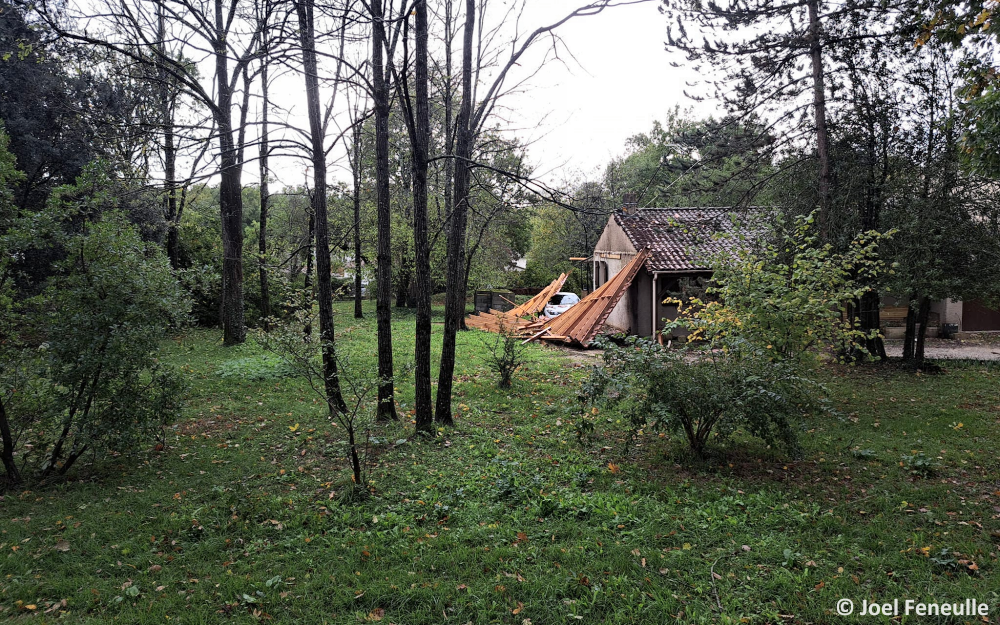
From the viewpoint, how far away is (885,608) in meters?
3.27

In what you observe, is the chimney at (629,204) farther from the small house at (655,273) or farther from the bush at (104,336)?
the bush at (104,336)

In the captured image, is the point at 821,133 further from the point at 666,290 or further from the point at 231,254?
the point at 231,254

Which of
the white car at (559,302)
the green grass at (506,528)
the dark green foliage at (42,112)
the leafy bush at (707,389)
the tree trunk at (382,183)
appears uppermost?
the dark green foliage at (42,112)

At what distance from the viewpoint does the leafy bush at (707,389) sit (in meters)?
5.32

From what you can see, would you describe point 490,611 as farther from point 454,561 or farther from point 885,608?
point 885,608

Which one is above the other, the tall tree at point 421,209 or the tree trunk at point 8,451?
the tall tree at point 421,209

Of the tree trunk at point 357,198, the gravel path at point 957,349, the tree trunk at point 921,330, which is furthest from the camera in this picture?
the gravel path at point 957,349

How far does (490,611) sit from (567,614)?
18.9 inches

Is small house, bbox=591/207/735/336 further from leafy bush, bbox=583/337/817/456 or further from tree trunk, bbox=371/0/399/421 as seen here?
tree trunk, bbox=371/0/399/421

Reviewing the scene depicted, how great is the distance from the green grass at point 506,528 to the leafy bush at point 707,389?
562 mm

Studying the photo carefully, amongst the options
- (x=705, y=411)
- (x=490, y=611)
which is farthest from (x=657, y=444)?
(x=490, y=611)

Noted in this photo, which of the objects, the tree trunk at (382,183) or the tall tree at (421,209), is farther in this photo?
the tree trunk at (382,183)

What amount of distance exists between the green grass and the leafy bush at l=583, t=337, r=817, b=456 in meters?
0.56

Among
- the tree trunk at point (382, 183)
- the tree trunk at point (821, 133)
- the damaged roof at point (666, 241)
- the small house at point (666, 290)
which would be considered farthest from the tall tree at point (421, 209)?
the small house at point (666, 290)
